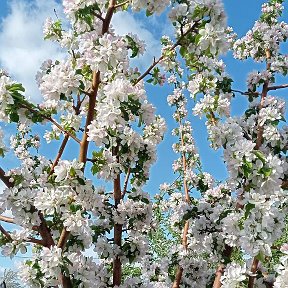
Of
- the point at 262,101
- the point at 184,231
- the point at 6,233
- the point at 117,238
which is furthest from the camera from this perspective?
the point at 184,231

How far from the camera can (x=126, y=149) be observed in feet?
16.0

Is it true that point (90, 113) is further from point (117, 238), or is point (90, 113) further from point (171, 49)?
point (117, 238)

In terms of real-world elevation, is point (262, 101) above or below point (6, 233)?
above

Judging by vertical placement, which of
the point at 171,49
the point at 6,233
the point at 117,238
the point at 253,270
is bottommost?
the point at 253,270

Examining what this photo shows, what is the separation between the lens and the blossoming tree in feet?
13.7

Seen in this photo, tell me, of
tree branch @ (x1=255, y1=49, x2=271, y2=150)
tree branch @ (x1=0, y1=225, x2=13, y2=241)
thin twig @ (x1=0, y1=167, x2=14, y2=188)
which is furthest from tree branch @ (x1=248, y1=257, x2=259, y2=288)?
thin twig @ (x1=0, y1=167, x2=14, y2=188)

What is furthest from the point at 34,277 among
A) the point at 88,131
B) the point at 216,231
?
the point at 216,231

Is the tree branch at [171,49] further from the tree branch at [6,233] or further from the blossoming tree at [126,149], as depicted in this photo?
A: the tree branch at [6,233]

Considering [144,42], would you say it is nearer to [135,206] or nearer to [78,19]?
[78,19]

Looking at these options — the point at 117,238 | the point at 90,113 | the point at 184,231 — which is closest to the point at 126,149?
the point at 90,113

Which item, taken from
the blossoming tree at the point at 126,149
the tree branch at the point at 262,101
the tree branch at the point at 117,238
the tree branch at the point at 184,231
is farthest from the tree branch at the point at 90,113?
the tree branch at the point at 184,231

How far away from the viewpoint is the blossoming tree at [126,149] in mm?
4184

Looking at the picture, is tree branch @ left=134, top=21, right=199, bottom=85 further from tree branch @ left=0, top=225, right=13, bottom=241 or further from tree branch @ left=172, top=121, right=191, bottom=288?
tree branch @ left=172, top=121, right=191, bottom=288

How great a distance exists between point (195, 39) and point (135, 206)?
2.18 meters
